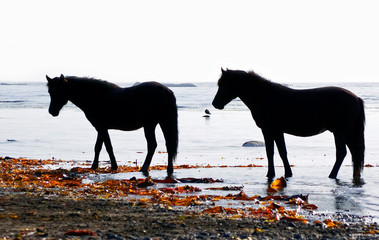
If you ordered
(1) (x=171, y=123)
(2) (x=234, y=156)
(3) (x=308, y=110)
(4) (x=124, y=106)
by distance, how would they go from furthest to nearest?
(2) (x=234, y=156), (4) (x=124, y=106), (1) (x=171, y=123), (3) (x=308, y=110)

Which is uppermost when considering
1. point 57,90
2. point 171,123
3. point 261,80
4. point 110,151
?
point 261,80

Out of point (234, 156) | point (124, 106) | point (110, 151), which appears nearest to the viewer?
point (124, 106)

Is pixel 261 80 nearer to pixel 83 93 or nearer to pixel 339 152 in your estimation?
pixel 339 152

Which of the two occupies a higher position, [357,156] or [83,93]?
[83,93]

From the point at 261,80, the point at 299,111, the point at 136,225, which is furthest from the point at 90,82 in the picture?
the point at 136,225

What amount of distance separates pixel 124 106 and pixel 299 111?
4143 millimetres

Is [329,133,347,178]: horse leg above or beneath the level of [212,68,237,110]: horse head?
beneath

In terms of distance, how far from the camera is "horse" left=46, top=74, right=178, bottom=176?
12.9 metres

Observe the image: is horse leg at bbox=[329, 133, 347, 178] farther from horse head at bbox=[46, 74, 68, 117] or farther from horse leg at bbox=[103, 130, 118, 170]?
horse head at bbox=[46, 74, 68, 117]

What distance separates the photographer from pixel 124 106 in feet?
44.0

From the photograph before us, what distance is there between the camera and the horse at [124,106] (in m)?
12.9

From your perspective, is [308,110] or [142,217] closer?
[142,217]

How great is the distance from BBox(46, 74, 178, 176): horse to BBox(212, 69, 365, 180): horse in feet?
4.89

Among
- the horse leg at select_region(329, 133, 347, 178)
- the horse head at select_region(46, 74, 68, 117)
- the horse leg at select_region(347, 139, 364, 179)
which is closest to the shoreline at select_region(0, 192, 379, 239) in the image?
the horse leg at select_region(329, 133, 347, 178)
